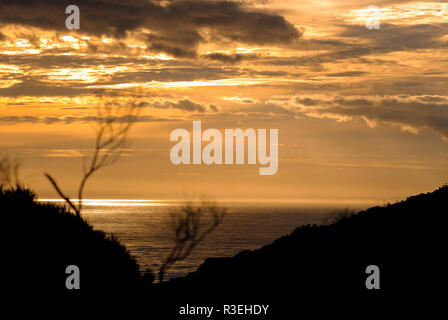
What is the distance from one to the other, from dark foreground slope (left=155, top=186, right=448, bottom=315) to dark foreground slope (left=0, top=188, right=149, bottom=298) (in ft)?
11.0

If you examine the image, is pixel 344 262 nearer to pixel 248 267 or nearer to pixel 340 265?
pixel 340 265

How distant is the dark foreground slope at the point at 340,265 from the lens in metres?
18.7

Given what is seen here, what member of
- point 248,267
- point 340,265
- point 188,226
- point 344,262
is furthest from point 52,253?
point 344,262

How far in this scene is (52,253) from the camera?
17219 mm

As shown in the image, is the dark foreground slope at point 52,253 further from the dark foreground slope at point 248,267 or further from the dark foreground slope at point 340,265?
the dark foreground slope at point 340,265

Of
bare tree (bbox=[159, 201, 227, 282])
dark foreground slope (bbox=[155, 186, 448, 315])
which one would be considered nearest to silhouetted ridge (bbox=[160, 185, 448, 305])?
dark foreground slope (bbox=[155, 186, 448, 315])

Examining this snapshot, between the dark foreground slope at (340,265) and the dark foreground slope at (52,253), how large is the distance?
11.0 feet

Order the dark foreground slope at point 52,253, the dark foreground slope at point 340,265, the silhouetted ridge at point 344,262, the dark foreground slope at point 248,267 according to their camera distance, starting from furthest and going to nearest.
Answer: the silhouetted ridge at point 344,262 < the dark foreground slope at point 340,265 < the dark foreground slope at point 248,267 < the dark foreground slope at point 52,253

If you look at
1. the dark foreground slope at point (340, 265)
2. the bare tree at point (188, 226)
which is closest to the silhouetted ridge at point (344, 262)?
the dark foreground slope at point (340, 265)

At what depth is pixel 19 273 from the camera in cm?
1633

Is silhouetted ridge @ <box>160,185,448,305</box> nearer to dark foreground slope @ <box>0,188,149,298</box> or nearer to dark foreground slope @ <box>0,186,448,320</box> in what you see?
dark foreground slope @ <box>0,186,448,320</box>
